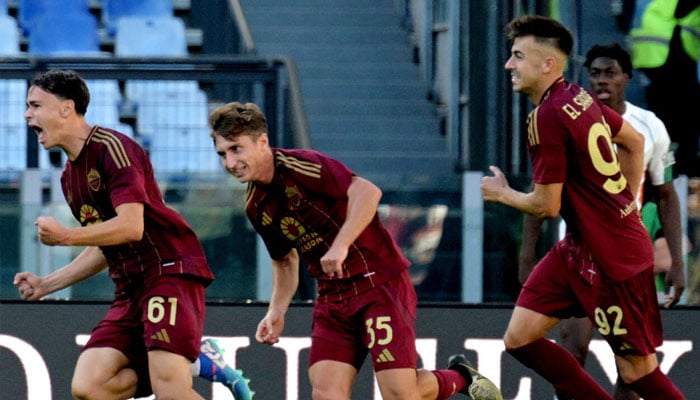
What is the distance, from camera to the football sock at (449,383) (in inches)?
330

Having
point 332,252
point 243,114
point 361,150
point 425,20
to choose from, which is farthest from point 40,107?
point 425,20

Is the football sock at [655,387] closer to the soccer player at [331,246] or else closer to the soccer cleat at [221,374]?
the soccer player at [331,246]

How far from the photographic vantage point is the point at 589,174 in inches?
308

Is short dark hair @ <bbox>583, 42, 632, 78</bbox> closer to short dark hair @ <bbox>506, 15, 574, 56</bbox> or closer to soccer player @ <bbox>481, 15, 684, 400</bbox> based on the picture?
soccer player @ <bbox>481, 15, 684, 400</bbox>

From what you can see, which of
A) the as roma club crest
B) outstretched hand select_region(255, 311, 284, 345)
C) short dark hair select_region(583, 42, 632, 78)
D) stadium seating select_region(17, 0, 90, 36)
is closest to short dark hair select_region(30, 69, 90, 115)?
the as roma club crest

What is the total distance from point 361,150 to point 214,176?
165 inches

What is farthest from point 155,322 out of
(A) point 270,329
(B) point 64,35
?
(B) point 64,35

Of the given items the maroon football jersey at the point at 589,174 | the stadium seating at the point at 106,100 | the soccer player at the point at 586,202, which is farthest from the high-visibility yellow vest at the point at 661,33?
the maroon football jersey at the point at 589,174

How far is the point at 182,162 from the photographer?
486 inches

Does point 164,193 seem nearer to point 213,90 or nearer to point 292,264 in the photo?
point 213,90

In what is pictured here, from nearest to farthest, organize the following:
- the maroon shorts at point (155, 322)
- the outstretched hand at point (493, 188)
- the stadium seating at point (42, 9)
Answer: the outstretched hand at point (493, 188) < the maroon shorts at point (155, 322) < the stadium seating at point (42, 9)

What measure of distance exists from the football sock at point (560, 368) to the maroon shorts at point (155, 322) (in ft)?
5.01

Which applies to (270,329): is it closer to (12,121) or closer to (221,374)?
(221,374)

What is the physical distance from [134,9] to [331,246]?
872cm
